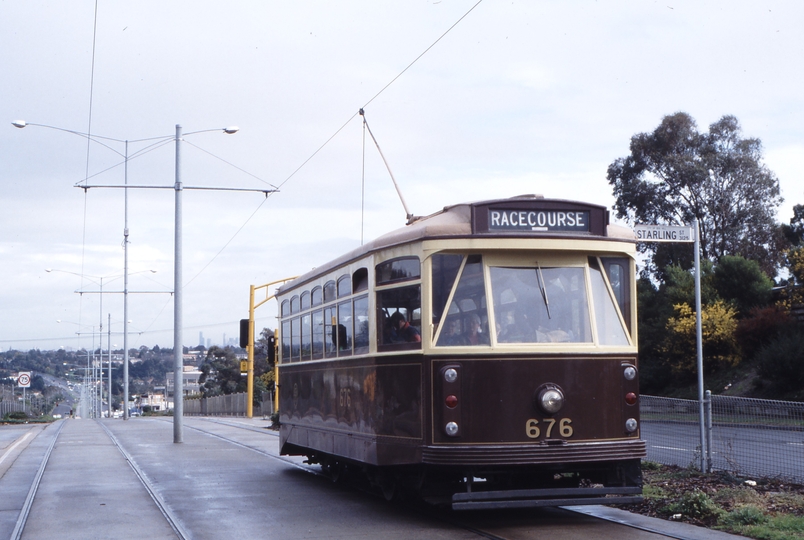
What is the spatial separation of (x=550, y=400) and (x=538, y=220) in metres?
1.76

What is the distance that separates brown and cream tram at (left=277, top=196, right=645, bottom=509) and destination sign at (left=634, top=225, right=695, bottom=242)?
2.07 metres

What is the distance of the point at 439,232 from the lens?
949cm

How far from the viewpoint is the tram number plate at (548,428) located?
9.26 m

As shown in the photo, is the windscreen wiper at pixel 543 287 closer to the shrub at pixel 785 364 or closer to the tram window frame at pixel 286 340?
the tram window frame at pixel 286 340

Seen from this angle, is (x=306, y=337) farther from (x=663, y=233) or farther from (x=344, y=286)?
(x=663, y=233)

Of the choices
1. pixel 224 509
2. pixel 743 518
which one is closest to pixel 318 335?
pixel 224 509

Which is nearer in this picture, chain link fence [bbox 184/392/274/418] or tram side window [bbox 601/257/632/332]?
tram side window [bbox 601/257/632/332]

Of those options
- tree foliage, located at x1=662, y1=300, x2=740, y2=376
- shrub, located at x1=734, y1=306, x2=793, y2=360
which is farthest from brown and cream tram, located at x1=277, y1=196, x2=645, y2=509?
tree foliage, located at x1=662, y1=300, x2=740, y2=376

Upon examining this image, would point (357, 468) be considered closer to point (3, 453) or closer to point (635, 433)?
point (635, 433)

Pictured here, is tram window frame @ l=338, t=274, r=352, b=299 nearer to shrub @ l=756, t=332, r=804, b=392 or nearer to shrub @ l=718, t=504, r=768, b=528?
shrub @ l=718, t=504, r=768, b=528

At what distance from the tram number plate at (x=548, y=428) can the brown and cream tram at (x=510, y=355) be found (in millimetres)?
11

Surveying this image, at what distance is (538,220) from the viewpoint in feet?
31.6

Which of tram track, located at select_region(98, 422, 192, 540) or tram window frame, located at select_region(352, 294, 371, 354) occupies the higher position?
tram window frame, located at select_region(352, 294, 371, 354)

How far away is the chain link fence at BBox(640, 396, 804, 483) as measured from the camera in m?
11.5
